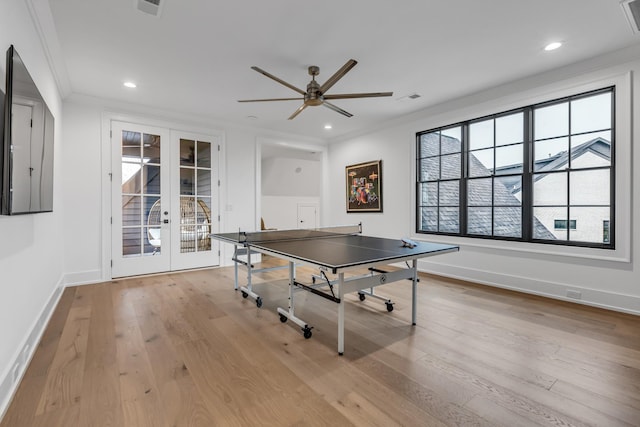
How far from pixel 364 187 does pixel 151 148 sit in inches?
147

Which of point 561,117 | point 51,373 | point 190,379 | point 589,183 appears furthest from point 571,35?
point 51,373

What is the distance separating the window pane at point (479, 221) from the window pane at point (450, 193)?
0.88ft

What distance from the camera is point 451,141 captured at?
4.46 m

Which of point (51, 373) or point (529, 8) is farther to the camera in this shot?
point (529, 8)

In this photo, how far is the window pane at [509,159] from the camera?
12.3 ft

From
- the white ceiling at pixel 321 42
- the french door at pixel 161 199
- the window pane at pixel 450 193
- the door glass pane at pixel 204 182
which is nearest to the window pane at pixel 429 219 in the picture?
the window pane at pixel 450 193

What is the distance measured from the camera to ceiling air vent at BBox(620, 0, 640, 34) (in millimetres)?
2266

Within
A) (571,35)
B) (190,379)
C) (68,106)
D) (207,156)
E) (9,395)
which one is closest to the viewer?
(9,395)

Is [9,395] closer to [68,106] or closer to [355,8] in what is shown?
[355,8]

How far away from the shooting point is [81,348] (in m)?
2.24

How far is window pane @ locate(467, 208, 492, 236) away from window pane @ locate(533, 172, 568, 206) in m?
0.59

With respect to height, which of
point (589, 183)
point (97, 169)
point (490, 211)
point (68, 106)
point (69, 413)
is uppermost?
point (68, 106)

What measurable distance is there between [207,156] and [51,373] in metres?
3.80

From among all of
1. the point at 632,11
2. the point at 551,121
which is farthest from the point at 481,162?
the point at 632,11
